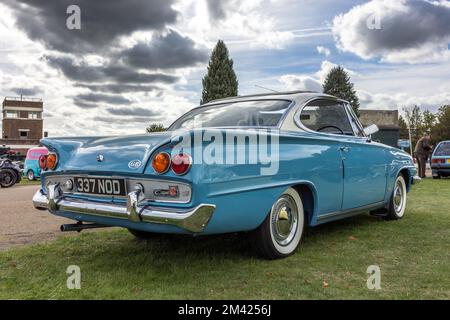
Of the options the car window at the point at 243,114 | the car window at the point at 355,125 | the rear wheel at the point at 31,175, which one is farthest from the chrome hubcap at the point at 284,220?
the rear wheel at the point at 31,175

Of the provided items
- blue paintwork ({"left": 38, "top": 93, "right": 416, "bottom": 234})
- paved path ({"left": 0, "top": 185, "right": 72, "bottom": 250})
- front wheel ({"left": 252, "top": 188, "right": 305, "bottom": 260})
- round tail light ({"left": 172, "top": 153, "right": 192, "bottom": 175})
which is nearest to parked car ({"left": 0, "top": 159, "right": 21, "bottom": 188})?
paved path ({"left": 0, "top": 185, "right": 72, "bottom": 250})

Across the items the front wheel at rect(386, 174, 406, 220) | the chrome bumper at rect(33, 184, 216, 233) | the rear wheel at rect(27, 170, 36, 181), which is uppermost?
the chrome bumper at rect(33, 184, 216, 233)

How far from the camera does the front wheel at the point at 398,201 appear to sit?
5.92 meters

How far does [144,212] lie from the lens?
315cm

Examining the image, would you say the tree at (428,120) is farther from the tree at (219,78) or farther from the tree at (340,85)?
the tree at (219,78)

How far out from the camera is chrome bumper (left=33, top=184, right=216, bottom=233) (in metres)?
3.02

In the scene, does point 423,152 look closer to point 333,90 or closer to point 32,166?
point 32,166

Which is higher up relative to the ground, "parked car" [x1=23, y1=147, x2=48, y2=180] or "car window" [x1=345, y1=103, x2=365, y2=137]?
"car window" [x1=345, y1=103, x2=365, y2=137]

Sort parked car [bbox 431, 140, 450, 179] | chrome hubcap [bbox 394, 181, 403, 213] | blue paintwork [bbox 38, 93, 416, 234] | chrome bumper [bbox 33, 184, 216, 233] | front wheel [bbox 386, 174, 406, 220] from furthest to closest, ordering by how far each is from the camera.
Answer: parked car [bbox 431, 140, 450, 179], chrome hubcap [bbox 394, 181, 403, 213], front wheel [bbox 386, 174, 406, 220], blue paintwork [bbox 38, 93, 416, 234], chrome bumper [bbox 33, 184, 216, 233]

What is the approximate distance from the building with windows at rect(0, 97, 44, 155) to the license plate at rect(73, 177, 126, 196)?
68836 millimetres

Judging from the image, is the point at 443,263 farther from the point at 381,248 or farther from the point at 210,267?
the point at 210,267

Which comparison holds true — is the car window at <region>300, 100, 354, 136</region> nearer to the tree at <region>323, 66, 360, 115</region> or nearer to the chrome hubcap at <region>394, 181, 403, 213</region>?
the chrome hubcap at <region>394, 181, 403, 213</region>
